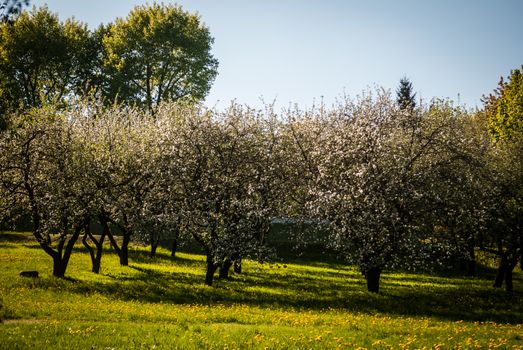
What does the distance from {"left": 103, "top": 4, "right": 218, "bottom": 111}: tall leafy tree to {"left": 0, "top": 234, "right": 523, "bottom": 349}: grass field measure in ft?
124

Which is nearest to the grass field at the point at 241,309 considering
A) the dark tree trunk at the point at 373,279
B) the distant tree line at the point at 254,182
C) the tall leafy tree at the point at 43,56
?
the dark tree trunk at the point at 373,279

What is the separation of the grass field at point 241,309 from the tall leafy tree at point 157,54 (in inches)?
1484

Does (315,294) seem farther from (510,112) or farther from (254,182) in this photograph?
(510,112)

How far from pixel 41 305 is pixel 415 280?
29.5m

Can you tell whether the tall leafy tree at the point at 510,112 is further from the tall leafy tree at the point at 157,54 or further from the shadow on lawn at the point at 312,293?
the tall leafy tree at the point at 157,54

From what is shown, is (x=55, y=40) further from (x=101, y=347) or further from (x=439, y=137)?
(x=101, y=347)

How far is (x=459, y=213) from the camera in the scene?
32625 millimetres

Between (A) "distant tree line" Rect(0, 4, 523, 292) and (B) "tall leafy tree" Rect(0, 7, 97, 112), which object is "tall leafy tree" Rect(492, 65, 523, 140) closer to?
A: (A) "distant tree line" Rect(0, 4, 523, 292)

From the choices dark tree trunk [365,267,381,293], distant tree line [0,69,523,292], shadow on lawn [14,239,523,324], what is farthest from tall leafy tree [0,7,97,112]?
dark tree trunk [365,267,381,293]

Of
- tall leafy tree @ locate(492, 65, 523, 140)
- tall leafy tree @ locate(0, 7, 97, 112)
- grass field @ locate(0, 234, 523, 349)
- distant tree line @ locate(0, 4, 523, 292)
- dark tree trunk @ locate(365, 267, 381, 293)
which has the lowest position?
grass field @ locate(0, 234, 523, 349)

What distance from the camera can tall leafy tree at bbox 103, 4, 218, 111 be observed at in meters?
70.6

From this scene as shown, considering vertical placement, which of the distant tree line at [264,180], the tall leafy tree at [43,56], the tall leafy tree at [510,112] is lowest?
the distant tree line at [264,180]

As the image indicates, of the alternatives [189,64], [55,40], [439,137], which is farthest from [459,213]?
[55,40]

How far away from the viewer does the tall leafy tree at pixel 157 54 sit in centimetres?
7062
